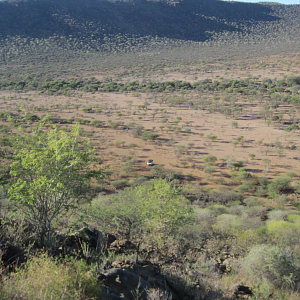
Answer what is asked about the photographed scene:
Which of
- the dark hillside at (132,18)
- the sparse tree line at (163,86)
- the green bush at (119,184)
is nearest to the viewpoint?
the green bush at (119,184)

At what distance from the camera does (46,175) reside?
555 centimetres

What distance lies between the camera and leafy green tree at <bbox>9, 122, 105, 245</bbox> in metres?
5.40

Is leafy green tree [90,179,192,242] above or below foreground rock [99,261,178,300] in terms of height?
below

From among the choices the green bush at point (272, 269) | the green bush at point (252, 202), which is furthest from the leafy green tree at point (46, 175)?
the green bush at point (252, 202)

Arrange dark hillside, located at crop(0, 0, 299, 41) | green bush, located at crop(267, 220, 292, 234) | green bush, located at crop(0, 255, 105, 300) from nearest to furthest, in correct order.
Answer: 1. green bush, located at crop(0, 255, 105, 300)
2. green bush, located at crop(267, 220, 292, 234)
3. dark hillside, located at crop(0, 0, 299, 41)

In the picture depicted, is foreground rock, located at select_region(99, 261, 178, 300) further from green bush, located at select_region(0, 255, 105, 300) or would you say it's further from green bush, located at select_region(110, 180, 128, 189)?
green bush, located at select_region(110, 180, 128, 189)

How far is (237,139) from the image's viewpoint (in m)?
27.3

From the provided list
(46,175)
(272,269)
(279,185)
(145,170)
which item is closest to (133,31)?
(145,170)

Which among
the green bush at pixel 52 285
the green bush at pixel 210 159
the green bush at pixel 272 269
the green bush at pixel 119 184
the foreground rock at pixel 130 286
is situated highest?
the green bush at pixel 52 285

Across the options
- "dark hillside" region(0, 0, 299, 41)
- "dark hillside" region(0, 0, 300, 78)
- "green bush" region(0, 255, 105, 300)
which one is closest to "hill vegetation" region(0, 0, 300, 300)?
"green bush" region(0, 255, 105, 300)

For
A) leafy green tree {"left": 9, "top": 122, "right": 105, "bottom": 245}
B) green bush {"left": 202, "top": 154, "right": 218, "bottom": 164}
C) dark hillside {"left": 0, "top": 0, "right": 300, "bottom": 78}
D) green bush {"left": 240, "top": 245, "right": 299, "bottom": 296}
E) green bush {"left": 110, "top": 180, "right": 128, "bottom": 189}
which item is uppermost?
dark hillside {"left": 0, "top": 0, "right": 300, "bottom": 78}

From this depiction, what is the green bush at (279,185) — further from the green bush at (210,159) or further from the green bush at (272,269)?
the green bush at (272,269)

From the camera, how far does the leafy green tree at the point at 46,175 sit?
5398 millimetres

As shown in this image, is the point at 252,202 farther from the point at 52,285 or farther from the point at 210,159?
the point at 52,285
